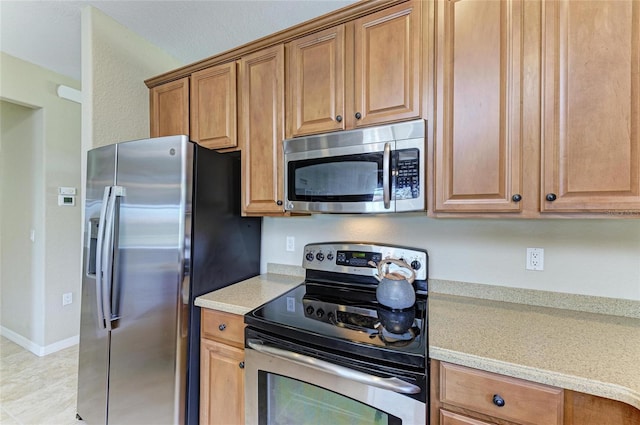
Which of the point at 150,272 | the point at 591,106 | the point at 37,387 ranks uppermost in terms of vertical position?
the point at 591,106

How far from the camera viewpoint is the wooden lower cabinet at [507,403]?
2.66 feet

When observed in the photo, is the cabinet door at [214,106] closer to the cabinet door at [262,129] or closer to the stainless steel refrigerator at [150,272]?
the cabinet door at [262,129]

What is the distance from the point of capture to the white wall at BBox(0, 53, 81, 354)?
8.95 ft

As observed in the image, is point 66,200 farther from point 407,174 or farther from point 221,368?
point 407,174

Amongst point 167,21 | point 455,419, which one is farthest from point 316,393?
point 167,21

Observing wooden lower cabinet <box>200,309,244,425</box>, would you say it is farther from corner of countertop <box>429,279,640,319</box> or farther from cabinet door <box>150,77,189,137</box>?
cabinet door <box>150,77,189,137</box>

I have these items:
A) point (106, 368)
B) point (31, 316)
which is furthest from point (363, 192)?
point (31, 316)

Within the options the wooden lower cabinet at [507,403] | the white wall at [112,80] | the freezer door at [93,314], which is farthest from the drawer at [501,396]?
the white wall at [112,80]

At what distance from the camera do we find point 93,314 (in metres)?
1.69

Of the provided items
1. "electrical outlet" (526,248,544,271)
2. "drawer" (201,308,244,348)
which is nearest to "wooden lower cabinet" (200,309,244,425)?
"drawer" (201,308,244,348)

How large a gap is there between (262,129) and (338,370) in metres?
1.32

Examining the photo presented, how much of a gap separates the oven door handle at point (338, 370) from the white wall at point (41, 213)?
2726 mm

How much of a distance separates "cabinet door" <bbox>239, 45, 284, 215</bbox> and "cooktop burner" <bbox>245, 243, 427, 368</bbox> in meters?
0.44

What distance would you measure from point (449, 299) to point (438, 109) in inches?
36.7
